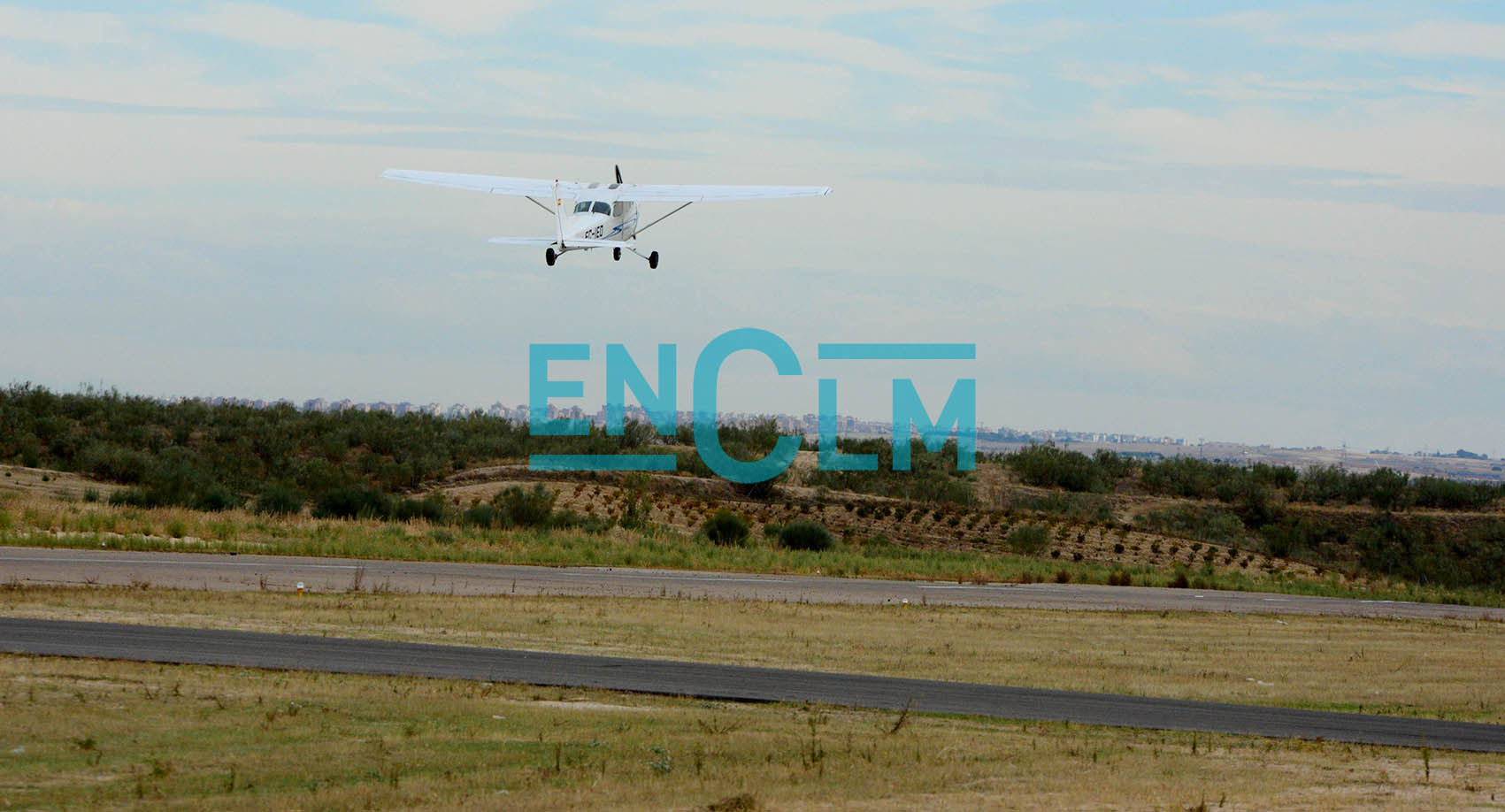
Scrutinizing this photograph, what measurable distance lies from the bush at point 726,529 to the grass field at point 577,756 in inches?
1442

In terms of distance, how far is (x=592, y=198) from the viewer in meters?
41.5

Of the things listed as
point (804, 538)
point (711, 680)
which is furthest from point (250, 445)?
point (711, 680)

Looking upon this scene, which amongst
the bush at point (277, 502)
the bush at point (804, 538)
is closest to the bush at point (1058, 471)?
the bush at point (804, 538)

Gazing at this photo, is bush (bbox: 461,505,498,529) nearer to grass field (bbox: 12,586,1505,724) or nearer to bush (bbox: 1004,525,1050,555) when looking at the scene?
bush (bbox: 1004,525,1050,555)

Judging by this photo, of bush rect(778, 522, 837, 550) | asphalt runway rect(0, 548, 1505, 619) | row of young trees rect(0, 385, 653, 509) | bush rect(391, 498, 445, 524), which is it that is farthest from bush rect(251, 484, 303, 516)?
bush rect(778, 522, 837, 550)

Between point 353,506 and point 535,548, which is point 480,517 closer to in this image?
point 353,506

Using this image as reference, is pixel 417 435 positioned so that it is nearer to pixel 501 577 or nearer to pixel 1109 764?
pixel 501 577

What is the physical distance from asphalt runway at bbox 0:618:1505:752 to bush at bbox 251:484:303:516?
31531 mm

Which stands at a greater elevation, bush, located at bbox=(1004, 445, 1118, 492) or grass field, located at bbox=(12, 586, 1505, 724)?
bush, located at bbox=(1004, 445, 1118, 492)

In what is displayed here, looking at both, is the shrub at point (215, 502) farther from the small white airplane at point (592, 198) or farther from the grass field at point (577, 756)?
the grass field at point (577, 756)

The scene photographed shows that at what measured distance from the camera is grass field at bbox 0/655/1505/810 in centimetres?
1211

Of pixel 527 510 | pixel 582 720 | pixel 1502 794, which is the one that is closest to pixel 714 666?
pixel 582 720

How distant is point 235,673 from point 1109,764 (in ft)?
33.8

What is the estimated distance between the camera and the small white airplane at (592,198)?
132ft
